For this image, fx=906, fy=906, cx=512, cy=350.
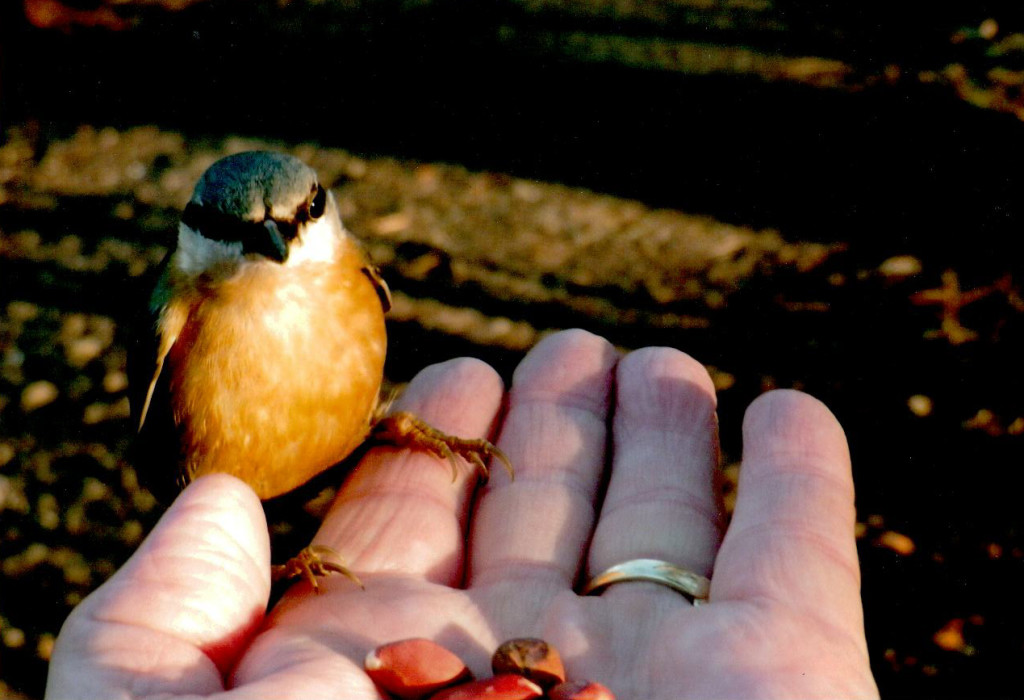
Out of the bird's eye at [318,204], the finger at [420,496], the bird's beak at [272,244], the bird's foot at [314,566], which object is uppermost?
the bird's eye at [318,204]

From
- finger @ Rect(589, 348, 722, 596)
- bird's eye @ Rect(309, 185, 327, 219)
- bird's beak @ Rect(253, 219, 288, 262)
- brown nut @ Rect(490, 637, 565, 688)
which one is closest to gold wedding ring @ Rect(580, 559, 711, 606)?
finger @ Rect(589, 348, 722, 596)

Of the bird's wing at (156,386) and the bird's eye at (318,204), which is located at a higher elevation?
the bird's eye at (318,204)

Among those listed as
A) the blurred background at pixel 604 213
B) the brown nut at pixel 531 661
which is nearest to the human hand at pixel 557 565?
the brown nut at pixel 531 661

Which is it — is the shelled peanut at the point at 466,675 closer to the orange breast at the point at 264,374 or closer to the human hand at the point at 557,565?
the human hand at the point at 557,565

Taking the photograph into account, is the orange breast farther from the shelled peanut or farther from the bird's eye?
the shelled peanut

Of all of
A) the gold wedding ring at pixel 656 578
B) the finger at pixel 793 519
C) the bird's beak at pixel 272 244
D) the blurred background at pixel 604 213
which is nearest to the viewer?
the finger at pixel 793 519

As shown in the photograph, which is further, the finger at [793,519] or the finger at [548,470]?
the finger at [548,470]

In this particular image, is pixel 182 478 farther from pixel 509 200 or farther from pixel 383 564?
pixel 509 200
